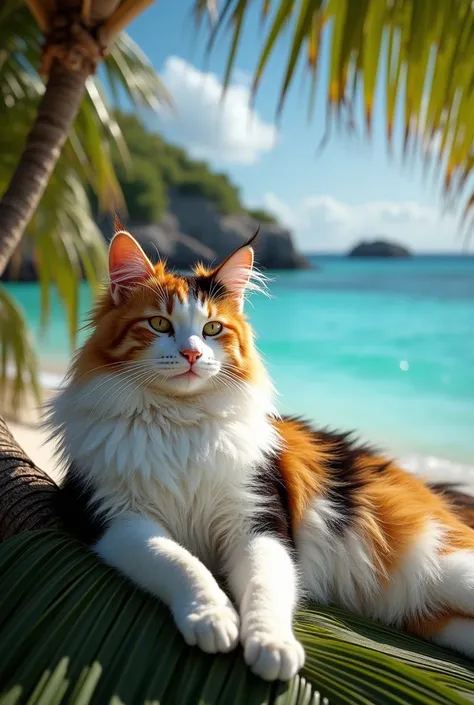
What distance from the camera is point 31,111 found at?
143 inches

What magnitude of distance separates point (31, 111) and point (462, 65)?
2515 millimetres

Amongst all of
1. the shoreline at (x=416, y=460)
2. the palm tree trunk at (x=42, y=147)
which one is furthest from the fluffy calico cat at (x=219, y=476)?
the shoreline at (x=416, y=460)

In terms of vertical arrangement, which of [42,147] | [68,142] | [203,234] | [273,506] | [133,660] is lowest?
[133,660]

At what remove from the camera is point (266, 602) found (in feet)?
3.62

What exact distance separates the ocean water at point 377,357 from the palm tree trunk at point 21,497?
0.63 meters

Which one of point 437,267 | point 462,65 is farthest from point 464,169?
point 437,267

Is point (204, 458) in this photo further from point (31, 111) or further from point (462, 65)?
point (31, 111)

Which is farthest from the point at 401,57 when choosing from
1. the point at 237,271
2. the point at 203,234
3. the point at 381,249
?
the point at 381,249

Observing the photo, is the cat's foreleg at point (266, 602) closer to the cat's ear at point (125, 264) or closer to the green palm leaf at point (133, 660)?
the green palm leaf at point (133, 660)

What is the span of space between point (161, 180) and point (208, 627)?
28530 millimetres

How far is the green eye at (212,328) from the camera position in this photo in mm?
1482

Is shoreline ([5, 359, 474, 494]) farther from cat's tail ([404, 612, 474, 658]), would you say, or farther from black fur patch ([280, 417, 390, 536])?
cat's tail ([404, 612, 474, 658])

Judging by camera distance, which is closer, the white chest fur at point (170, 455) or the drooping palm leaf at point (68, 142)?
the white chest fur at point (170, 455)

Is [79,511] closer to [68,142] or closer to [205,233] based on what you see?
[68,142]
